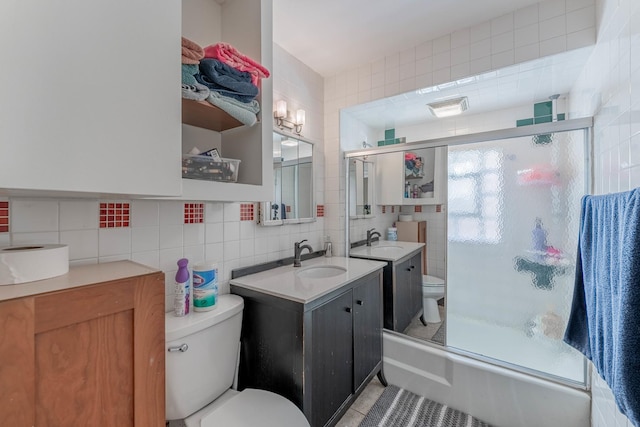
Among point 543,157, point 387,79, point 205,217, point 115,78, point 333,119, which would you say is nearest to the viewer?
point 115,78

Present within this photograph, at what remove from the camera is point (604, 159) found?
3.99ft

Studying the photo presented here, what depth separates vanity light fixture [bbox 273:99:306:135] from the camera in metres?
1.82

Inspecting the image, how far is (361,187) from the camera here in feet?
8.07

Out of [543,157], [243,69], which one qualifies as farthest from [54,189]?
[543,157]

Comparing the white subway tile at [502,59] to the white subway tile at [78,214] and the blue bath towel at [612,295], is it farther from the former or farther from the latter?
the white subway tile at [78,214]

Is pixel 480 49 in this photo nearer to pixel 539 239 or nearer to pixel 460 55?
pixel 460 55

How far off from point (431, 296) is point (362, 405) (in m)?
0.99

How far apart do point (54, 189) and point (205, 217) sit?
0.84m

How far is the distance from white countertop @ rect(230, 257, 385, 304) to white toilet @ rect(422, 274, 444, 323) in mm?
559

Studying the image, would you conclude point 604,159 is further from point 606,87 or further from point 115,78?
point 115,78

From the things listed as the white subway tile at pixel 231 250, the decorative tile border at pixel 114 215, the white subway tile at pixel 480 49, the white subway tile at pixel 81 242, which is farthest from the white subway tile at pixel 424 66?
the white subway tile at pixel 81 242

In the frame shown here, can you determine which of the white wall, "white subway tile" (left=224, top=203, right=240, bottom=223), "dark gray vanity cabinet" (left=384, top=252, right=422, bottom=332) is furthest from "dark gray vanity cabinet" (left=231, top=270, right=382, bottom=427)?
the white wall

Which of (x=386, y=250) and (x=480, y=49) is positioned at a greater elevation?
(x=480, y=49)

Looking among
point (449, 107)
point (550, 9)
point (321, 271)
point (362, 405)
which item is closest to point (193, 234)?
point (321, 271)
